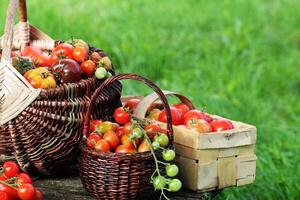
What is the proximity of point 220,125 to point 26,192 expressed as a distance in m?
0.95

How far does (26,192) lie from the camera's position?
→ 2.84 m

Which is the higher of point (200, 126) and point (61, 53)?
point (61, 53)

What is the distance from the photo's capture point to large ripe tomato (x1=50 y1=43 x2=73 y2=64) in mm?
3313

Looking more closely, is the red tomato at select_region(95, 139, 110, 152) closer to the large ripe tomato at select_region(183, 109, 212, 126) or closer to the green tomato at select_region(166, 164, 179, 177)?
the green tomato at select_region(166, 164, 179, 177)

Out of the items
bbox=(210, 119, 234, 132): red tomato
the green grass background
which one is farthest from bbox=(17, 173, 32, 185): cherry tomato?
the green grass background

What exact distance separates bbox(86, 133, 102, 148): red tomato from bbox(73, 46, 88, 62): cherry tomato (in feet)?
1.41

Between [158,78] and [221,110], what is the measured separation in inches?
38.3

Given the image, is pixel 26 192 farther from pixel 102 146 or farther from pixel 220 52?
pixel 220 52

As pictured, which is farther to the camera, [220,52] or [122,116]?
[220,52]

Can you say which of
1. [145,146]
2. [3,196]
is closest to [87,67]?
[145,146]

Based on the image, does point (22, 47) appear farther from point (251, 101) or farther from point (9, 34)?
point (251, 101)

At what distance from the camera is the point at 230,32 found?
22.0 feet

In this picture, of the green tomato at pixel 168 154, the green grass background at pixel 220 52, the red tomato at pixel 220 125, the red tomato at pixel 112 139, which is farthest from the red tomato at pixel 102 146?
the green grass background at pixel 220 52

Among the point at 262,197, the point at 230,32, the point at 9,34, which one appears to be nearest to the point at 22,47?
the point at 9,34
